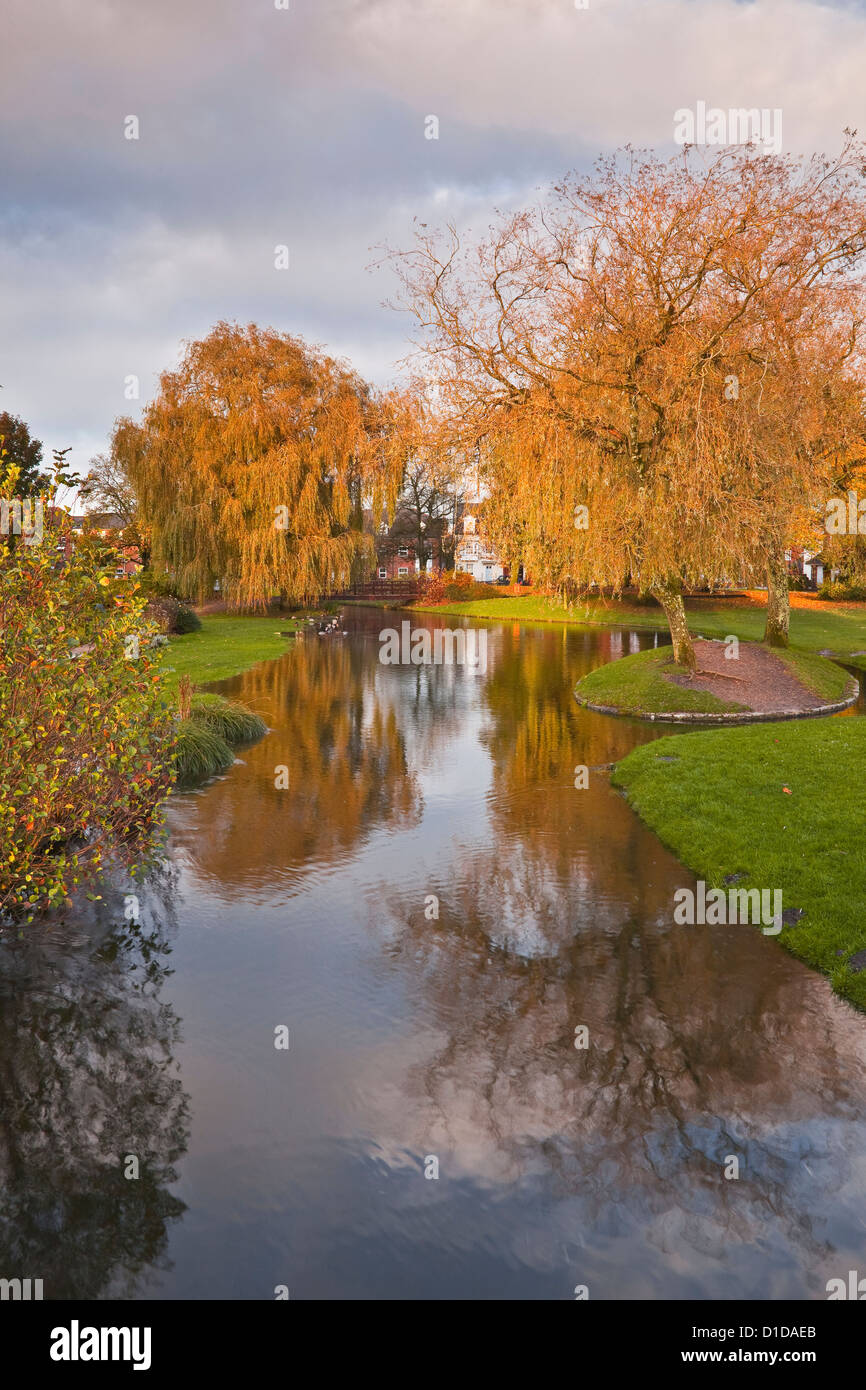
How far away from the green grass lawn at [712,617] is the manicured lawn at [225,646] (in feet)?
33.8

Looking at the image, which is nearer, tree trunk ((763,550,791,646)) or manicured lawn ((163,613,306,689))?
manicured lawn ((163,613,306,689))

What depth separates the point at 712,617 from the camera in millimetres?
42688

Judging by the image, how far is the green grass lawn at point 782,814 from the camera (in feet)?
26.3

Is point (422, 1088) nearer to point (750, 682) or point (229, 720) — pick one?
point (229, 720)

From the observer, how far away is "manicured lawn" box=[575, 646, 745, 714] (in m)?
19.5

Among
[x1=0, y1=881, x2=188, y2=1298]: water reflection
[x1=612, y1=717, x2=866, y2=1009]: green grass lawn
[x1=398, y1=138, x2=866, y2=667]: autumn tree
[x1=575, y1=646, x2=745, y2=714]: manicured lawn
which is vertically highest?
[x1=398, y1=138, x2=866, y2=667]: autumn tree

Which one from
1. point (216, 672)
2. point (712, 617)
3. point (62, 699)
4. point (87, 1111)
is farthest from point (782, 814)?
point (712, 617)

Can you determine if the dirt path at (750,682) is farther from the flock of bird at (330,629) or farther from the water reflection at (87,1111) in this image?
the flock of bird at (330,629)

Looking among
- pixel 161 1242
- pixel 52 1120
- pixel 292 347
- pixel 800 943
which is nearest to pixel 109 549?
pixel 52 1120

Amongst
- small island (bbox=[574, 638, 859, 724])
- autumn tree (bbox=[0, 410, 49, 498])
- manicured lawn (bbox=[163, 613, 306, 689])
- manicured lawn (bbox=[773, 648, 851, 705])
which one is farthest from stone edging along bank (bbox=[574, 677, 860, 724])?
autumn tree (bbox=[0, 410, 49, 498])

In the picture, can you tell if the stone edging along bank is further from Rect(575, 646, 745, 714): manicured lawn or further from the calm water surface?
the calm water surface

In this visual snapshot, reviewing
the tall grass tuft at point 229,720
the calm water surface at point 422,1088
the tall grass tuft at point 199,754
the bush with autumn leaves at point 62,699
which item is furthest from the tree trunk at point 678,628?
the bush with autumn leaves at point 62,699

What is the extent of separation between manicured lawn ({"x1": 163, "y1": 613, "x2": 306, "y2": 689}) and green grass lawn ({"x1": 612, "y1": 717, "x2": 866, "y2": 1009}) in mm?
11035

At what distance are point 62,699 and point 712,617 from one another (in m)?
39.1
